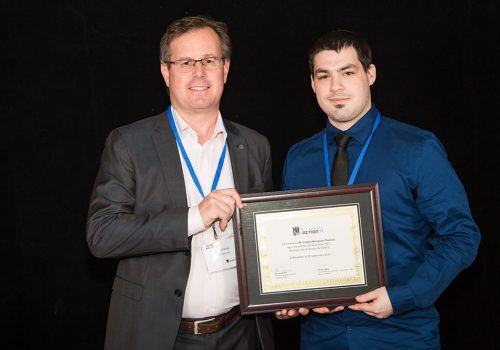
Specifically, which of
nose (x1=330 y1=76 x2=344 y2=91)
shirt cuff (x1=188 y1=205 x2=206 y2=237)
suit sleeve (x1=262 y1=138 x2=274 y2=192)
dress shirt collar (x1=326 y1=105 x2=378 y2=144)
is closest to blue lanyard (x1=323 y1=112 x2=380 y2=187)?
dress shirt collar (x1=326 y1=105 x2=378 y2=144)

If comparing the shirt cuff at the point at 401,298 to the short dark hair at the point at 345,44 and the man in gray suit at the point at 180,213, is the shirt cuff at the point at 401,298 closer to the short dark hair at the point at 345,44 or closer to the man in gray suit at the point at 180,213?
the man in gray suit at the point at 180,213

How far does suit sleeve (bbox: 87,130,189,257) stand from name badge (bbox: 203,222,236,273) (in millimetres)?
171

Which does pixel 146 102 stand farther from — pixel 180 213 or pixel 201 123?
pixel 180 213

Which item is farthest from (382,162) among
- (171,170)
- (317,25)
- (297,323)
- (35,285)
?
(35,285)

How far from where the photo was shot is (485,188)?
137 inches

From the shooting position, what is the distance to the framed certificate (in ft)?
7.02

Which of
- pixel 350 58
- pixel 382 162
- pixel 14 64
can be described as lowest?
pixel 382 162

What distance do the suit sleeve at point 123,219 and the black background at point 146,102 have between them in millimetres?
880

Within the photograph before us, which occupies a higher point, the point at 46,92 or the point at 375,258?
the point at 46,92

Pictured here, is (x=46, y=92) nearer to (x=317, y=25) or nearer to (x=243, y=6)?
(x=243, y=6)

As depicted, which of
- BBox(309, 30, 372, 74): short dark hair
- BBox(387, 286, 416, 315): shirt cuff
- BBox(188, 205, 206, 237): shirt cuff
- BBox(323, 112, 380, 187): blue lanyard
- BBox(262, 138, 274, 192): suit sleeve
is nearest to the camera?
BBox(387, 286, 416, 315): shirt cuff

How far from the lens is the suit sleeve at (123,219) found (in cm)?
224

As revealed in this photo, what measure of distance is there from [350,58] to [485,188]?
5.30ft

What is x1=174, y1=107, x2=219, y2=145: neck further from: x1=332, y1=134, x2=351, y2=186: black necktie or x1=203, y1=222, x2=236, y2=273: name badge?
x1=332, y1=134, x2=351, y2=186: black necktie
